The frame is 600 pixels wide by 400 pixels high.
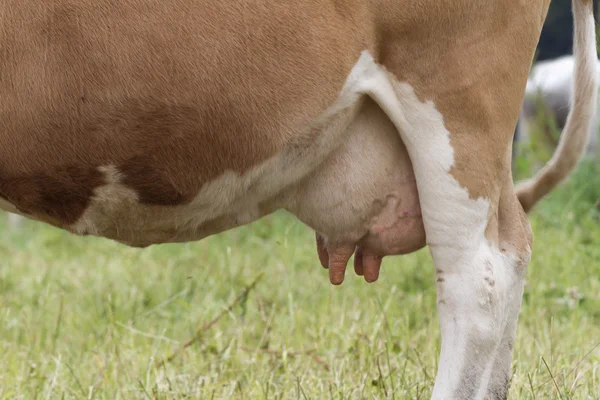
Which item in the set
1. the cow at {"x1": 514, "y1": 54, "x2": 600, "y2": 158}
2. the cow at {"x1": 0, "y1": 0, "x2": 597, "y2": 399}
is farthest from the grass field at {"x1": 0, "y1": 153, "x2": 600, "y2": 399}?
the cow at {"x1": 514, "y1": 54, "x2": 600, "y2": 158}

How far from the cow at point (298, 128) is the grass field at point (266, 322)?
482 millimetres

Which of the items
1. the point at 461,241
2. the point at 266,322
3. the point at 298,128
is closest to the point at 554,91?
the point at 266,322

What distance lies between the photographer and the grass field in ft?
9.98

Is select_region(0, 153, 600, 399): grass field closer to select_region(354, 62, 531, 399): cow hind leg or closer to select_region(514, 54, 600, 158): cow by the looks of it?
select_region(354, 62, 531, 399): cow hind leg

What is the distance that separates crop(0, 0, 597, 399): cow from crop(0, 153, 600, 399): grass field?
1.58 feet

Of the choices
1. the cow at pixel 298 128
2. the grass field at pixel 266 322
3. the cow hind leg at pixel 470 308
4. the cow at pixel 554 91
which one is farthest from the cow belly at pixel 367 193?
the cow at pixel 554 91

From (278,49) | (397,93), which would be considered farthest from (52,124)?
(397,93)

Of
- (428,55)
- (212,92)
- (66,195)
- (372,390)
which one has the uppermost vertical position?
(428,55)

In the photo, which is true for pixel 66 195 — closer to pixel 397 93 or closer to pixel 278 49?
pixel 278 49

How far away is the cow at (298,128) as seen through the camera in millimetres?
2236

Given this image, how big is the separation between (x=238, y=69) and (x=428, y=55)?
50 cm

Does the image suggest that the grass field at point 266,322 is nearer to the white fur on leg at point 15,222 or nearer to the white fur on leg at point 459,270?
the white fur on leg at point 459,270

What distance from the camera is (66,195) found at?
2.38 m

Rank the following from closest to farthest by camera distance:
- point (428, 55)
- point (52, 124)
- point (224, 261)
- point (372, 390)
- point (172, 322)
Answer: point (52, 124) < point (428, 55) < point (372, 390) < point (172, 322) < point (224, 261)
